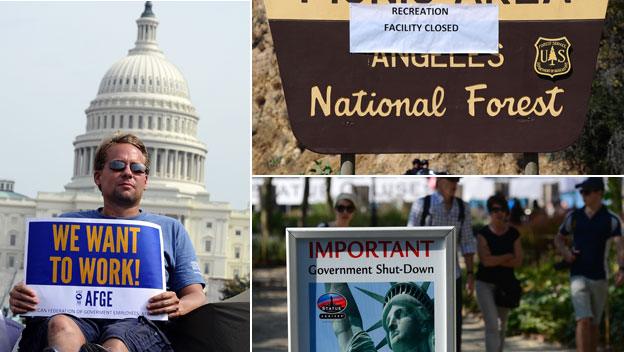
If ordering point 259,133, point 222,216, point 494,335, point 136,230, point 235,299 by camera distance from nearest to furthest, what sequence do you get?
point 136,230, point 235,299, point 494,335, point 259,133, point 222,216

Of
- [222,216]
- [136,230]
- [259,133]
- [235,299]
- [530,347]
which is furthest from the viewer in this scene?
[222,216]

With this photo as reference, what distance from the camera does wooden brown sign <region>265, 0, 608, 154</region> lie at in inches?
324

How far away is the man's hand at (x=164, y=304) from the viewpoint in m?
4.77

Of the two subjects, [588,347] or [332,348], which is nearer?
[332,348]

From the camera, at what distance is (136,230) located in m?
4.77

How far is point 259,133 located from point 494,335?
55.5 feet

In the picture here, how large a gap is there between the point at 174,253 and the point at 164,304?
0.72ft

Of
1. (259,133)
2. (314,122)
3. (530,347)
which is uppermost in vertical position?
(259,133)

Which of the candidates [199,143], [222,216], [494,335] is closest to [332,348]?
[494,335]

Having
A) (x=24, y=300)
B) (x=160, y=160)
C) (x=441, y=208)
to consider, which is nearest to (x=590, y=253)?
(x=441, y=208)

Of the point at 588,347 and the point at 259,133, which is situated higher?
the point at 259,133

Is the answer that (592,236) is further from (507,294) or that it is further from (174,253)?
(174,253)

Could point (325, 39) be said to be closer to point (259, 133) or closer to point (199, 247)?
point (259, 133)

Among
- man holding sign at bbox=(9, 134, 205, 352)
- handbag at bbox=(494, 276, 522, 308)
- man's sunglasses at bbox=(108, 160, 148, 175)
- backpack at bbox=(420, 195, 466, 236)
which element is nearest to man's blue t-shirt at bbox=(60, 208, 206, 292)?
man holding sign at bbox=(9, 134, 205, 352)
